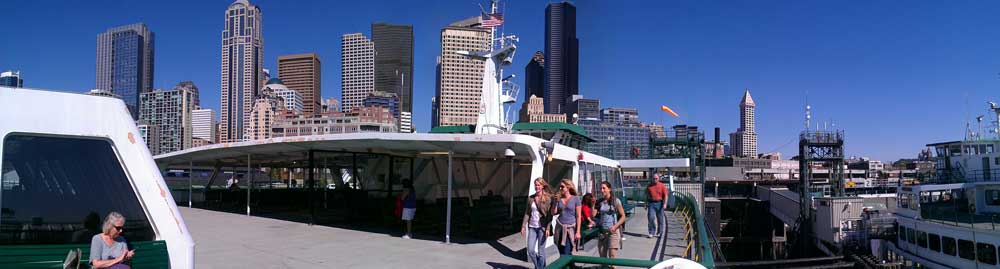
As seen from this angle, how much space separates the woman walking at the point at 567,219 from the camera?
7676 mm

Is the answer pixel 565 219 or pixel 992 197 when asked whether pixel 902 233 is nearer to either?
pixel 992 197

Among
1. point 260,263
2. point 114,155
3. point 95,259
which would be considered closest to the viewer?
point 95,259

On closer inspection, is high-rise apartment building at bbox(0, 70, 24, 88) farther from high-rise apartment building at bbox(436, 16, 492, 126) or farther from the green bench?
high-rise apartment building at bbox(436, 16, 492, 126)

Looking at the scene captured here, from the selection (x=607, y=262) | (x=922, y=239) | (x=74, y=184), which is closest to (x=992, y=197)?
(x=922, y=239)

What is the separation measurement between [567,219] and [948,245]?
20952mm

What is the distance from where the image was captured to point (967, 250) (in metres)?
20.4

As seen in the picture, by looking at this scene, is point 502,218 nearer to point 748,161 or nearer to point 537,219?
point 537,219

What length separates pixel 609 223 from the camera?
8180mm

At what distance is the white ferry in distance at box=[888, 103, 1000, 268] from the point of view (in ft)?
65.3

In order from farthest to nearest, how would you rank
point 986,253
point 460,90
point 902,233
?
point 460,90
point 902,233
point 986,253

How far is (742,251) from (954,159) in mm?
→ 13498

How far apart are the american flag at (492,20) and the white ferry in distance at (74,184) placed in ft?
61.9

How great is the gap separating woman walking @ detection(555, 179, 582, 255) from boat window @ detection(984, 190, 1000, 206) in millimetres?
26235

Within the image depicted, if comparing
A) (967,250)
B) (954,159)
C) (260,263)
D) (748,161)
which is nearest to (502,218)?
Answer: (260,263)
